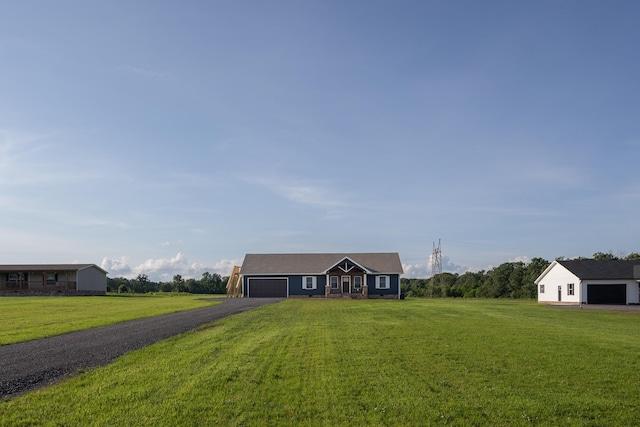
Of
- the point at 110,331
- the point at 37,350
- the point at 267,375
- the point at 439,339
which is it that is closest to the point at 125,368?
the point at 267,375

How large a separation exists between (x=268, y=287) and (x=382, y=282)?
12626 mm

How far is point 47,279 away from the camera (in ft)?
200

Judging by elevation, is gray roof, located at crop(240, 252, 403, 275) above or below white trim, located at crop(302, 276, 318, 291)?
above

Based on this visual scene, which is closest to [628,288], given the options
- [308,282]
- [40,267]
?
[308,282]

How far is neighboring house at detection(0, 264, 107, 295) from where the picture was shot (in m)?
58.7

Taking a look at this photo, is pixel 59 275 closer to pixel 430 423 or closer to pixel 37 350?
pixel 37 350

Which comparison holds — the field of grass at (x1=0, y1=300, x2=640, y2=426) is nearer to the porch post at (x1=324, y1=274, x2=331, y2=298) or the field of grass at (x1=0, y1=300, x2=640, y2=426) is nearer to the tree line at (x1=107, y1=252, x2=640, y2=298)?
the porch post at (x1=324, y1=274, x2=331, y2=298)

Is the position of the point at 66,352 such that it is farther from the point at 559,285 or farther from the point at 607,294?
the point at 559,285

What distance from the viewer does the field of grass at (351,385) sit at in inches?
274

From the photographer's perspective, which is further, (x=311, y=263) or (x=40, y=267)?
(x=40, y=267)

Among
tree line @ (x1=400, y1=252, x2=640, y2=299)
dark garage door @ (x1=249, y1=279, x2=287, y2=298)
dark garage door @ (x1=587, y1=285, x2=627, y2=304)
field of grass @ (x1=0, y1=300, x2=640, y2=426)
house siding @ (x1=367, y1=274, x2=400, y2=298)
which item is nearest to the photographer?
field of grass @ (x1=0, y1=300, x2=640, y2=426)

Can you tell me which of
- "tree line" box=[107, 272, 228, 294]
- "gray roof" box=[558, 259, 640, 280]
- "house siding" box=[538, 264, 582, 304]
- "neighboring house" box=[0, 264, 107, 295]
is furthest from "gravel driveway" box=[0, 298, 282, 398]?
"tree line" box=[107, 272, 228, 294]


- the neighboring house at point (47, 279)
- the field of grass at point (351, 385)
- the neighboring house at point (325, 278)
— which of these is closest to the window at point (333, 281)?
the neighboring house at point (325, 278)

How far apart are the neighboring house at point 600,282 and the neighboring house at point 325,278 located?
16611 mm
